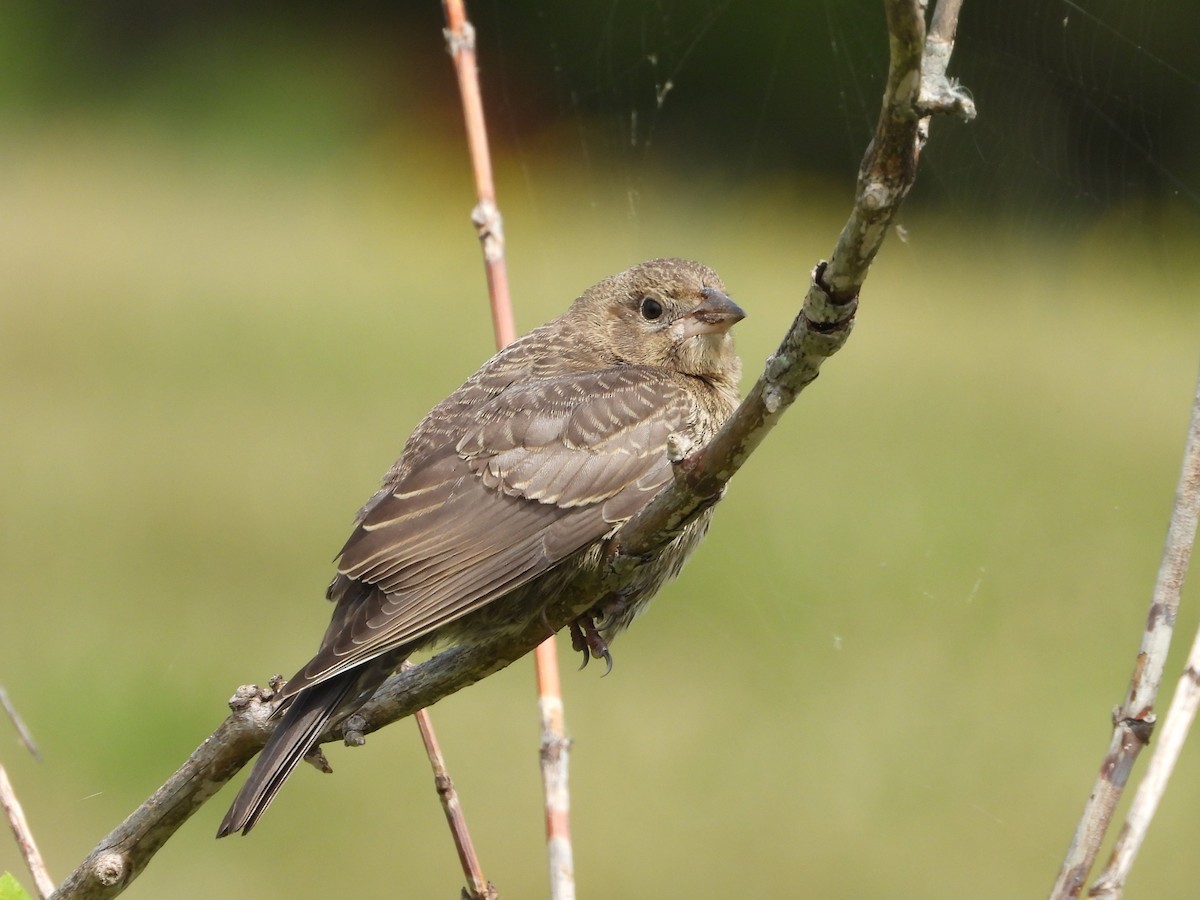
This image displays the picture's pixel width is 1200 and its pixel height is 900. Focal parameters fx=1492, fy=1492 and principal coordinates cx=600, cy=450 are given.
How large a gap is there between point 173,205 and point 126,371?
298 centimetres

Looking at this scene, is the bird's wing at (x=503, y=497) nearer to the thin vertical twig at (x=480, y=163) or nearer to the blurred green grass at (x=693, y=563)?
the thin vertical twig at (x=480, y=163)

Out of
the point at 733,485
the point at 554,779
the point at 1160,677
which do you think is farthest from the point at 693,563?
the point at 1160,677

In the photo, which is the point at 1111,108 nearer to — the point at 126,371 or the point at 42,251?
the point at 126,371

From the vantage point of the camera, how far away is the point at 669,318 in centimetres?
326

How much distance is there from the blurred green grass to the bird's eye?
2362 mm

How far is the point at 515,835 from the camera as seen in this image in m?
5.07

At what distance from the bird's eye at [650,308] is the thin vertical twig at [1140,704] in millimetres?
1718

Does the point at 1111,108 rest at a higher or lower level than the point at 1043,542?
higher

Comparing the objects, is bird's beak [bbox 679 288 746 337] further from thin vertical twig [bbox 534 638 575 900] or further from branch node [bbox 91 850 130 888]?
branch node [bbox 91 850 130 888]

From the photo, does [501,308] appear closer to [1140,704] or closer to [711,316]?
[711,316]

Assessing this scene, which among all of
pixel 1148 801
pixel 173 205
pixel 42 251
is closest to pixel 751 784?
pixel 1148 801

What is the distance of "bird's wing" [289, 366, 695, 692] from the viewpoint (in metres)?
2.54

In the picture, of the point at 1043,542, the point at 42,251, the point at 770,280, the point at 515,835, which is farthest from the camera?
the point at 42,251

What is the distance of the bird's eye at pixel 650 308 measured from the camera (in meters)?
3.28
